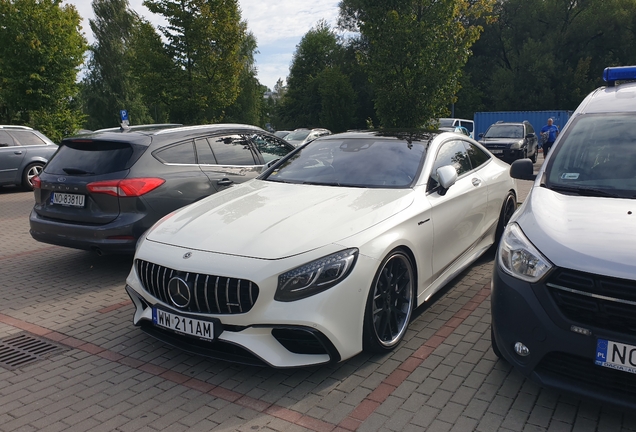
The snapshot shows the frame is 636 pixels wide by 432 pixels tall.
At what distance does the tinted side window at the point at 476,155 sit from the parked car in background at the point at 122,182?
2.77 meters

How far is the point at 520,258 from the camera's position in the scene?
9.98 feet

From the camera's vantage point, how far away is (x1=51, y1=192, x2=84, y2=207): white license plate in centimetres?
564

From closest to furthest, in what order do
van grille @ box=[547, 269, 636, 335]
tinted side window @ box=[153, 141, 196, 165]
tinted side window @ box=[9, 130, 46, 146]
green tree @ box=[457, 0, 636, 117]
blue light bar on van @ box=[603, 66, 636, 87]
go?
van grille @ box=[547, 269, 636, 335]
blue light bar on van @ box=[603, 66, 636, 87]
tinted side window @ box=[153, 141, 196, 165]
tinted side window @ box=[9, 130, 46, 146]
green tree @ box=[457, 0, 636, 117]

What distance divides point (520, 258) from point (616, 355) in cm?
→ 68

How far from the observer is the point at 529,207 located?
11.4 feet

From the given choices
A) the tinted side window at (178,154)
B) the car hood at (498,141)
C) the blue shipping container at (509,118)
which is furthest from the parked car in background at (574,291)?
the blue shipping container at (509,118)

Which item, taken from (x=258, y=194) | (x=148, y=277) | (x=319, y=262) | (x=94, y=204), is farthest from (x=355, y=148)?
(x=94, y=204)

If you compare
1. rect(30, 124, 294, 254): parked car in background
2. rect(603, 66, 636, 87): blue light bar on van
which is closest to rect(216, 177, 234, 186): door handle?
rect(30, 124, 294, 254): parked car in background

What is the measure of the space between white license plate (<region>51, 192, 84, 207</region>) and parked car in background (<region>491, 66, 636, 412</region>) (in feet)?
14.4

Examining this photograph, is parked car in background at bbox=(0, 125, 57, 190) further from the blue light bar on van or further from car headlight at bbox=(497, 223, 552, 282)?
car headlight at bbox=(497, 223, 552, 282)

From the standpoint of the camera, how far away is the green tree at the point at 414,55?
33.2ft

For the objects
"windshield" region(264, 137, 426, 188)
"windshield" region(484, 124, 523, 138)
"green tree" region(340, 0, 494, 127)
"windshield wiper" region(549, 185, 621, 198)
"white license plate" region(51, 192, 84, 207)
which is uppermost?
"green tree" region(340, 0, 494, 127)

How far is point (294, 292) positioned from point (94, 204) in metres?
3.24

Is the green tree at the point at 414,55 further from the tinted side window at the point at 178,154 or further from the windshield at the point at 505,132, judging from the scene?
the windshield at the point at 505,132
